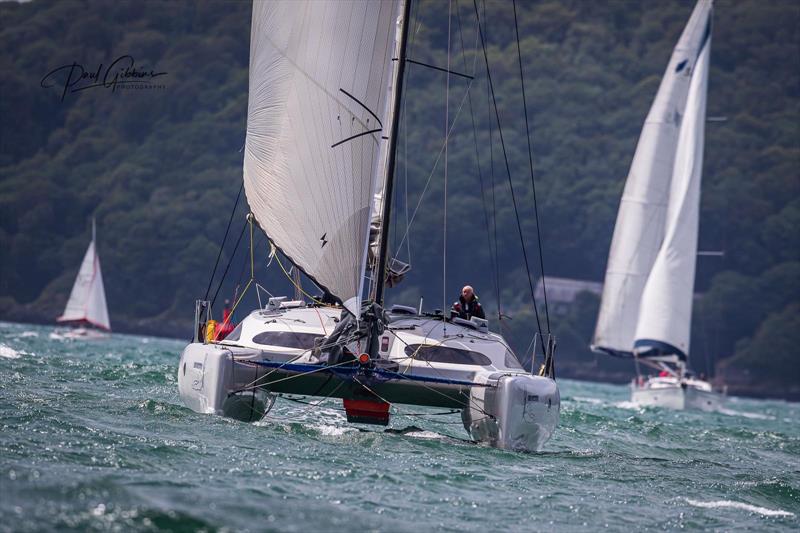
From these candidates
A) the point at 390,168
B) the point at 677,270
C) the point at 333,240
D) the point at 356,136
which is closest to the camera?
the point at 333,240

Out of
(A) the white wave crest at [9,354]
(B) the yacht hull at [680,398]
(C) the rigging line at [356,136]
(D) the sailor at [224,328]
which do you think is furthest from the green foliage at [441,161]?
(C) the rigging line at [356,136]

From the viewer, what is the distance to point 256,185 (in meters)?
14.8

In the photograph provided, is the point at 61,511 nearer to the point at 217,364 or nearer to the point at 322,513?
the point at 322,513

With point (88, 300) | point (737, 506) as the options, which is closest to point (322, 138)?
point (737, 506)

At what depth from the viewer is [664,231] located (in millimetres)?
41906

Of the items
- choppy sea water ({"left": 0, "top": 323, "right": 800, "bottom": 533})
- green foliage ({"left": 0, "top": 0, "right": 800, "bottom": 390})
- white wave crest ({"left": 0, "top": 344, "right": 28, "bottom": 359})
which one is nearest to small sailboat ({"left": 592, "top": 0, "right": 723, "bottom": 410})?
white wave crest ({"left": 0, "top": 344, "right": 28, "bottom": 359})

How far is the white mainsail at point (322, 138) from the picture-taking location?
47.3 ft

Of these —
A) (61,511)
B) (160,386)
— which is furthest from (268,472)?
(160,386)

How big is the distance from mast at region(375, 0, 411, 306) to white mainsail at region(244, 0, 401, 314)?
13.0 inches

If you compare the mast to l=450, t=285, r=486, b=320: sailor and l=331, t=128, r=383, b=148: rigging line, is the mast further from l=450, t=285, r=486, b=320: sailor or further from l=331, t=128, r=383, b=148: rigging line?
l=450, t=285, r=486, b=320: sailor

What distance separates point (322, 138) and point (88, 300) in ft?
146

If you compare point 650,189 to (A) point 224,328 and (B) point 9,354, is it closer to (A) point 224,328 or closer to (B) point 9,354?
(B) point 9,354

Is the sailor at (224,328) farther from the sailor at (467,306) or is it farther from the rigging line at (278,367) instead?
the sailor at (467,306)

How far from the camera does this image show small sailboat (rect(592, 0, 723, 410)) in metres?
41.0
